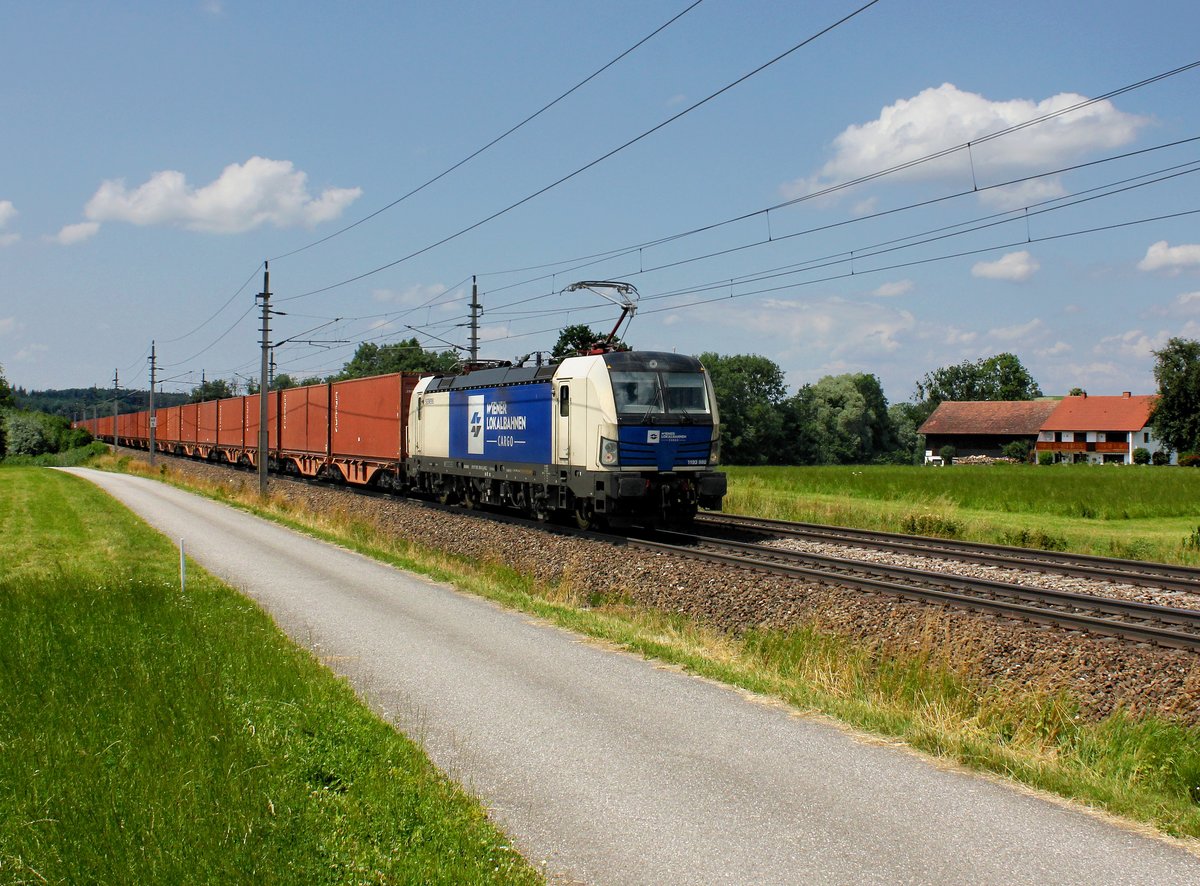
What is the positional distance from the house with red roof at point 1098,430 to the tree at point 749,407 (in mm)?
25453

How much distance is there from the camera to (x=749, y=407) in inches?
3996

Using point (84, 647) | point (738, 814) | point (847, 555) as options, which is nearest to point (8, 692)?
point (84, 647)

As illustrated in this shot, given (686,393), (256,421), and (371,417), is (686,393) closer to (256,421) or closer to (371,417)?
(371,417)

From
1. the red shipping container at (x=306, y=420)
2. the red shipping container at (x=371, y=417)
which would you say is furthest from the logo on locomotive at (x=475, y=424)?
the red shipping container at (x=306, y=420)

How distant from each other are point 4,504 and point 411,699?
94.1 ft

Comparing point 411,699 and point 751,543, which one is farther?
point 751,543

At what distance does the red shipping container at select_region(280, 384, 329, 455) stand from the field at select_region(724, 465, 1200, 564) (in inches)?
642

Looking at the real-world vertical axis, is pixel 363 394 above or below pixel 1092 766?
above

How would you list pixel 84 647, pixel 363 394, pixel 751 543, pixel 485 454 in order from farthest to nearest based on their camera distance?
pixel 363 394 < pixel 485 454 < pixel 751 543 < pixel 84 647

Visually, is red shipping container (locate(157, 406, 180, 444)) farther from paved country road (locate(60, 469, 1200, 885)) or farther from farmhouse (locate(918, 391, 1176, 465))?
farmhouse (locate(918, 391, 1176, 465))

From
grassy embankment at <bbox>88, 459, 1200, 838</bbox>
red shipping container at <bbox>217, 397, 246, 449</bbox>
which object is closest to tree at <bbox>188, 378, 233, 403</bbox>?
red shipping container at <bbox>217, 397, 246, 449</bbox>

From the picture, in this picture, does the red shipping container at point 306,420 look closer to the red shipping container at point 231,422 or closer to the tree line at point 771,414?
the red shipping container at point 231,422

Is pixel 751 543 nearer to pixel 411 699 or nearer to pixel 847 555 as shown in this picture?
pixel 847 555

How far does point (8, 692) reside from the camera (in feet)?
24.8
